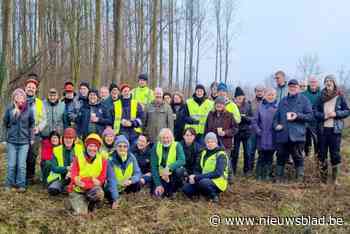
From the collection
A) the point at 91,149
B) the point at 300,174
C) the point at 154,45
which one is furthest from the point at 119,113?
the point at 154,45

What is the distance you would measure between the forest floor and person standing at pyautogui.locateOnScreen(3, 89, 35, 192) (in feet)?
0.96

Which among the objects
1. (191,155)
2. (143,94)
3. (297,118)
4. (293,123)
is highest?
(143,94)

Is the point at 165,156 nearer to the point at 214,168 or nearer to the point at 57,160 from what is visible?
the point at 214,168

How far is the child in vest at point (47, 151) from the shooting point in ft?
21.9

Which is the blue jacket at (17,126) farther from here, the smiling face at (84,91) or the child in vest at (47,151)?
the smiling face at (84,91)

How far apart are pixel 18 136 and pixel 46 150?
25.7 inches

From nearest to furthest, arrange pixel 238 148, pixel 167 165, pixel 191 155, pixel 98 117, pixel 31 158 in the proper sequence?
pixel 167 165
pixel 191 155
pixel 31 158
pixel 98 117
pixel 238 148

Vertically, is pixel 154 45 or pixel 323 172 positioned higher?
pixel 154 45

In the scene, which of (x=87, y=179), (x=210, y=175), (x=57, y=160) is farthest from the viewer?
(x=57, y=160)

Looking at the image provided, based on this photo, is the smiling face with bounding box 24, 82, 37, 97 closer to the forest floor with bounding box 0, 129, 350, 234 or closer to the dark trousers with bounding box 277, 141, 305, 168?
the forest floor with bounding box 0, 129, 350, 234

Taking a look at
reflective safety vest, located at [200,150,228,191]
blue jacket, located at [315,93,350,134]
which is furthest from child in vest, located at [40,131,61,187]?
blue jacket, located at [315,93,350,134]

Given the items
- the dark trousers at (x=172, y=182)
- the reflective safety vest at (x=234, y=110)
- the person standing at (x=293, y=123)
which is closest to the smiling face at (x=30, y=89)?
the dark trousers at (x=172, y=182)

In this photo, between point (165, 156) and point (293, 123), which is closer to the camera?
point (165, 156)

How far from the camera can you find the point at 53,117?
7.06m
